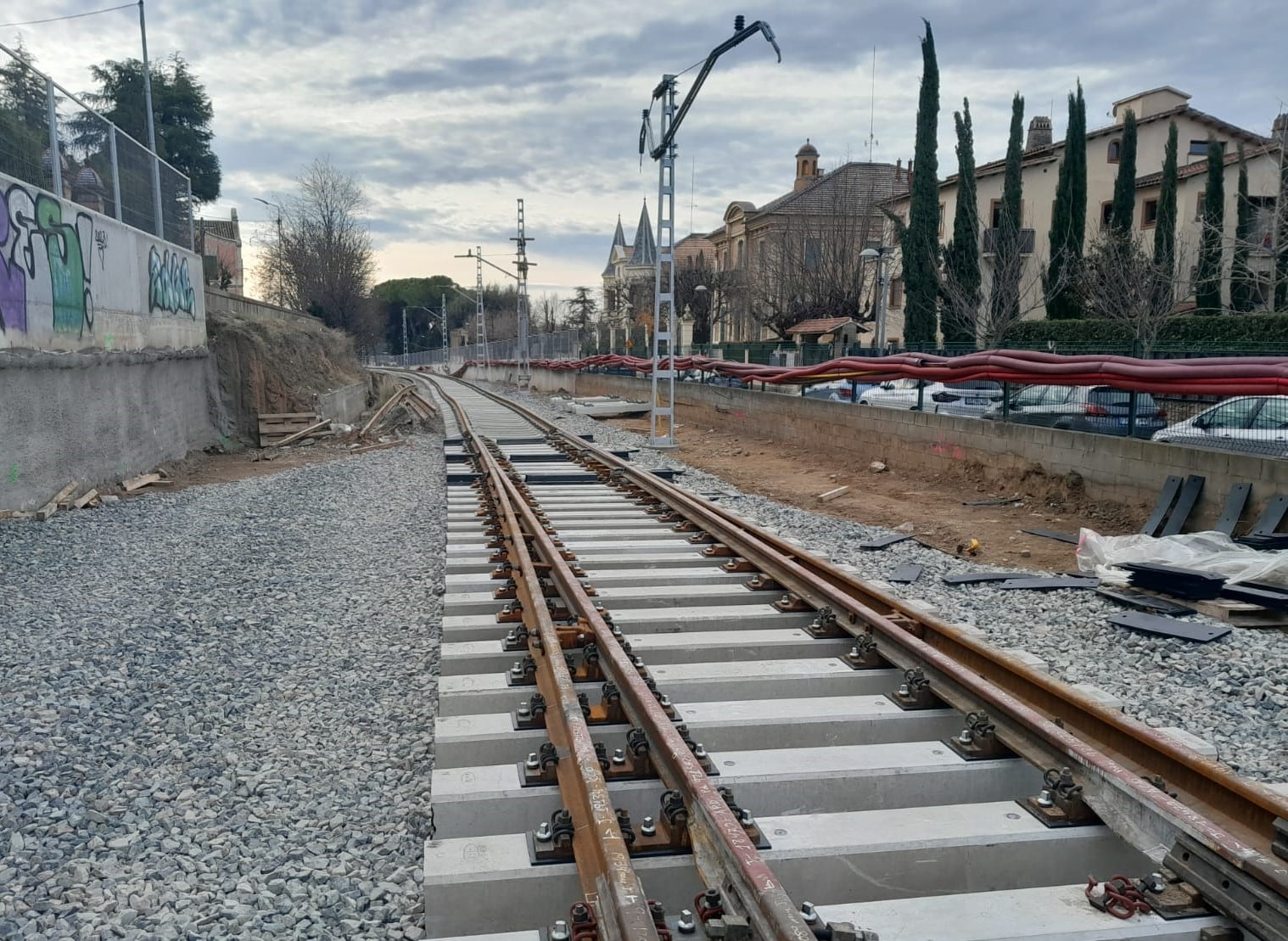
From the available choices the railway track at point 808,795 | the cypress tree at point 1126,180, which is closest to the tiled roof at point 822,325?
the cypress tree at point 1126,180

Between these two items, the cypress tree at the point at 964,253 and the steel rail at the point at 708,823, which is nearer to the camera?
the steel rail at the point at 708,823

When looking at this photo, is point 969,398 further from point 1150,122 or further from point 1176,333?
point 1150,122

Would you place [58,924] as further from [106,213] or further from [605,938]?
[106,213]

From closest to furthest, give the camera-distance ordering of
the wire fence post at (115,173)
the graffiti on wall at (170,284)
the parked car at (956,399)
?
the wire fence post at (115,173) → the graffiti on wall at (170,284) → the parked car at (956,399)

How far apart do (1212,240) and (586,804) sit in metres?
37.7

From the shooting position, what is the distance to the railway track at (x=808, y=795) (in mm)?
2805

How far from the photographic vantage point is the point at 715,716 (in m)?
4.36

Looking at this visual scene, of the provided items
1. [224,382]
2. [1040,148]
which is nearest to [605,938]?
[224,382]

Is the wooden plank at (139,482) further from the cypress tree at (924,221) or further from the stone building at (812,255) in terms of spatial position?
the stone building at (812,255)

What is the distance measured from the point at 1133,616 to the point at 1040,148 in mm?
41889

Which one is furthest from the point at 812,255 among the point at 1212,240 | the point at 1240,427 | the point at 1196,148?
the point at 1240,427

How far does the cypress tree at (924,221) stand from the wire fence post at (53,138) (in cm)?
3367

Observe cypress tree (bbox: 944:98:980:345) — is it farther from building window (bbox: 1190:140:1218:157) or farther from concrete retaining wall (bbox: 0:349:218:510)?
concrete retaining wall (bbox: 0:349:218:510)

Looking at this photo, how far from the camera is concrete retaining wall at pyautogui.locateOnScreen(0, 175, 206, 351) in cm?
1154
